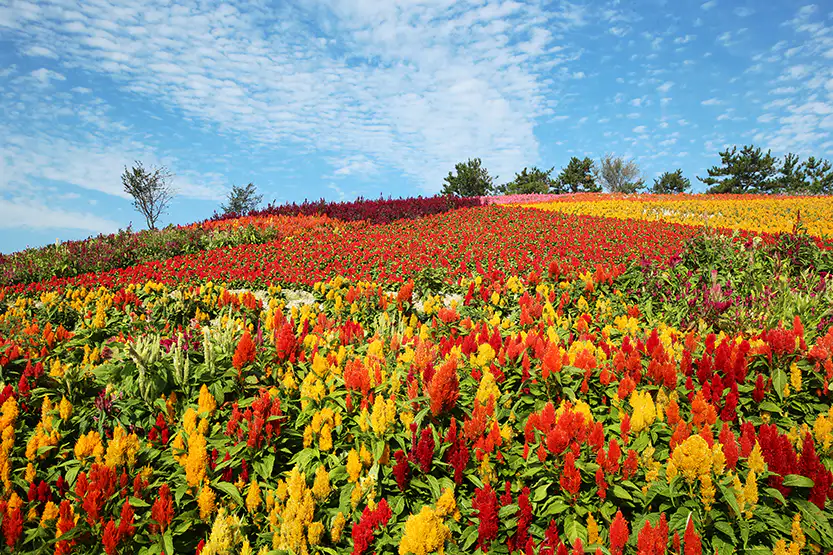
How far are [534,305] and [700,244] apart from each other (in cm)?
471

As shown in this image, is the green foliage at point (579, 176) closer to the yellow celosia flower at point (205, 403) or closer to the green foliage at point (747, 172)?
the green foliage at point (747, 172)

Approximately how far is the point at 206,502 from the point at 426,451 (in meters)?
1.04

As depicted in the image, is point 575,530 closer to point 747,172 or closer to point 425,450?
point 425,450

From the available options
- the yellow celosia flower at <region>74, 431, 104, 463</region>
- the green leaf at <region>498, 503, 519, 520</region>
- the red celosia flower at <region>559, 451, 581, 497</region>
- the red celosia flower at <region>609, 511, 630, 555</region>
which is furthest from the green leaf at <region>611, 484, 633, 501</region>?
the yellow celosia flower at <region>74, 431, 104, 463</region>

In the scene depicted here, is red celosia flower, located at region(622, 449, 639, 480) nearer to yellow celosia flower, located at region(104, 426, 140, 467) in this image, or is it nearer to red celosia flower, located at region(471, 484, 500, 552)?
red celosia flower, located at region(471, 484, 500, 552)

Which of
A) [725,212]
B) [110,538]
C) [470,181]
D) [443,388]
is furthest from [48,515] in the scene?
[470,181]

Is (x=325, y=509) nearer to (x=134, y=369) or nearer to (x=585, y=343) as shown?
(x=134, y=369)

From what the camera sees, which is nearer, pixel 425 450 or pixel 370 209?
pixel 425 450

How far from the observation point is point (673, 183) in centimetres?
5647

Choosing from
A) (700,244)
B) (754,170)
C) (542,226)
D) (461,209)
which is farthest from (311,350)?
(754,170)

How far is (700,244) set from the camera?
24.6 ft

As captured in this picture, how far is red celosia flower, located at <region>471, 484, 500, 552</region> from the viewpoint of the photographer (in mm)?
1995

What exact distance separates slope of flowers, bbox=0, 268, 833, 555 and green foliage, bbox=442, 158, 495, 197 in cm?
4480

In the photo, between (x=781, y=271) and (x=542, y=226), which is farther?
(x=542, y=226)
